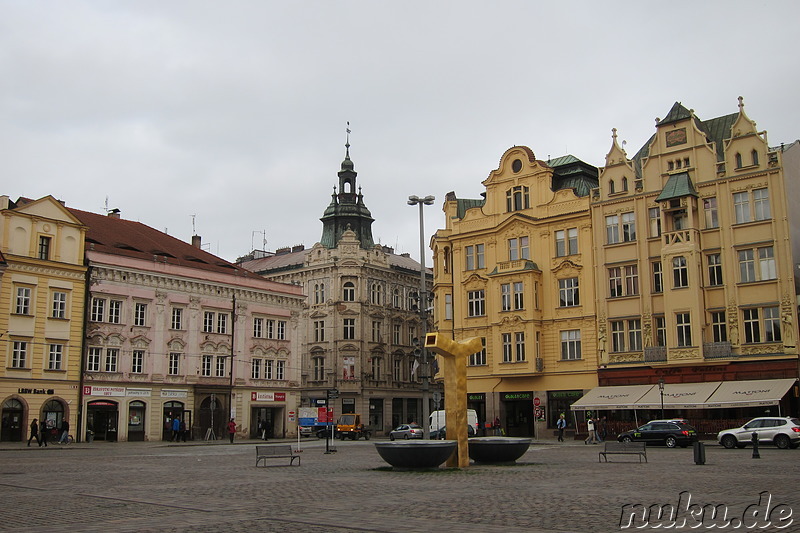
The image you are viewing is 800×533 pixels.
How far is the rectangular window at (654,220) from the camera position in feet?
167

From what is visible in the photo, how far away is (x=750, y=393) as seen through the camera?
43.4 meters

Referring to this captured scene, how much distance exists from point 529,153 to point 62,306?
32.5 m

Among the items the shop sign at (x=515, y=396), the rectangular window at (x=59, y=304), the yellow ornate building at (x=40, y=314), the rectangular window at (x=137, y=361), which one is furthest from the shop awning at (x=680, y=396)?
the rectangular window at (x=59, y=304)

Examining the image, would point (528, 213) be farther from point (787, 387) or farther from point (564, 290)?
point (787, 387)

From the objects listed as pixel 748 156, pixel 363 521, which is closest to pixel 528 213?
pixel 748 156

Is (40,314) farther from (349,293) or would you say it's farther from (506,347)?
(349,293)

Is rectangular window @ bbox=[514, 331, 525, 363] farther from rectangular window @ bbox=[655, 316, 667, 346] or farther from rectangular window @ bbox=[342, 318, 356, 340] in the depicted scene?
rectangular window @ bbox=[342, 318, 356, 340]

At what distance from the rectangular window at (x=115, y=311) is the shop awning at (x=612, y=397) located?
2969 centimetres

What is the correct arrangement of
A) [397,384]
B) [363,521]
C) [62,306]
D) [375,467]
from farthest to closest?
[397,384] < [62,306] < [375,467] < [363,521]

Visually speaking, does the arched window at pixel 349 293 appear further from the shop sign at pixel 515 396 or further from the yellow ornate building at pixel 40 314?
the yellow ornate building at pixel 40 314

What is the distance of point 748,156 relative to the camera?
157ft

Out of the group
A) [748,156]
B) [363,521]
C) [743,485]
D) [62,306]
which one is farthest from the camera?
[62,306]

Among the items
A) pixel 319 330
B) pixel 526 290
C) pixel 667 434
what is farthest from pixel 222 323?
pixel 667 434

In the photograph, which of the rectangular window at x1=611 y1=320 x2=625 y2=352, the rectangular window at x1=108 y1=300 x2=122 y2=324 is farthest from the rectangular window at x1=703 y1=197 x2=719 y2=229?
the rectangular window at x1=108 y1=300 x2=122 y2=324
